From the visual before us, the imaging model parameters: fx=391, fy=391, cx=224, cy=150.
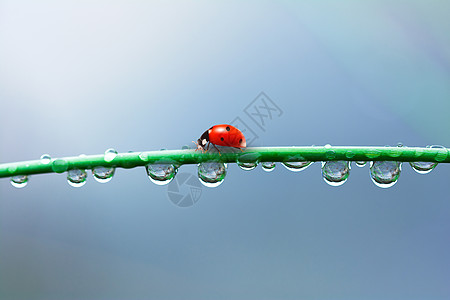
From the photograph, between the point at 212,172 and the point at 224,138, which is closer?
the point at 212,172

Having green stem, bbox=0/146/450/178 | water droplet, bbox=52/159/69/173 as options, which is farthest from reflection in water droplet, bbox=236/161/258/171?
water droplet, bbox=52/159/69/173

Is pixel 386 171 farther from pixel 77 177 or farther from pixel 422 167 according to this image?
pixel 77 177

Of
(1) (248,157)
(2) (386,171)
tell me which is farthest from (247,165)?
(2) (386,171)

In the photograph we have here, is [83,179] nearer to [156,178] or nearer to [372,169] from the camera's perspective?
[156,178]

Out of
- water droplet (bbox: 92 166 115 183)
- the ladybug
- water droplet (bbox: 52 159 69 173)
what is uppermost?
the ladybug

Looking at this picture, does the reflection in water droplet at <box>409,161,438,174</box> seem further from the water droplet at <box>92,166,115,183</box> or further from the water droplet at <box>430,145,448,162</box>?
the water droplet at <box>92,166,115,183</box>

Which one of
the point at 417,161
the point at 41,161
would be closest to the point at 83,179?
the point at 41,161
